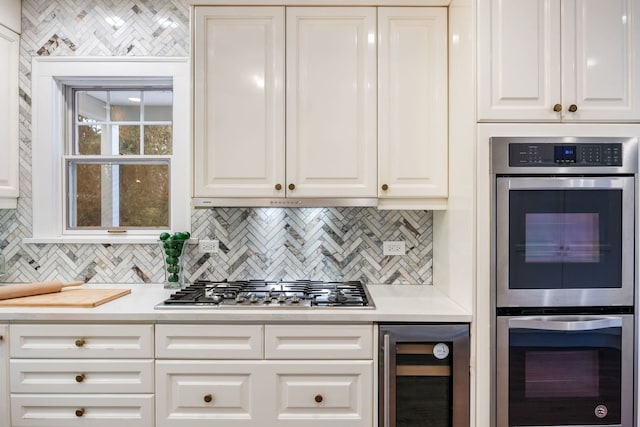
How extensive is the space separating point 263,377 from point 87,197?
1.68 metres

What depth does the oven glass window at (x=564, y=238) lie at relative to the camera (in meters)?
1.68

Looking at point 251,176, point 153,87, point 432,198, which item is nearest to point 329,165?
point 251,176

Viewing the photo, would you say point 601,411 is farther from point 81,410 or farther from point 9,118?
point 9,118

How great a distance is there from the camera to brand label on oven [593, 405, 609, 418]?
5.65 ft

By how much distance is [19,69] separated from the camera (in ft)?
7.94

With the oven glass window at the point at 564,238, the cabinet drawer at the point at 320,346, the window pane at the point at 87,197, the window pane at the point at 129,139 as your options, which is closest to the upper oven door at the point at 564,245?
the oven glass window at the point at 564,238

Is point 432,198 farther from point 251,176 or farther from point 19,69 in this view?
point 19,69

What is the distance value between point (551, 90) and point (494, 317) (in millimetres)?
1005

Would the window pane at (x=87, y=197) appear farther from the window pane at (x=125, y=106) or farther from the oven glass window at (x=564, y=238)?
the oven glass window at (x=564, y=238)

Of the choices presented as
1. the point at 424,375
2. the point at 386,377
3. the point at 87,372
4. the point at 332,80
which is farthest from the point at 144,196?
the point at 424,375

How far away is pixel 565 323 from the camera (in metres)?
1.67

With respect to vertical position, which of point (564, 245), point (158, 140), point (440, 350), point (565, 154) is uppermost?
point (158, 140)

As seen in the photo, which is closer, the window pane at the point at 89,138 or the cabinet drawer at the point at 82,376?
the cabinet drawer at the point at 82,376

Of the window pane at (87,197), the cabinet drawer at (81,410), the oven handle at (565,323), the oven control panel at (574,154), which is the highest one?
the oven control panel at (574,154)
